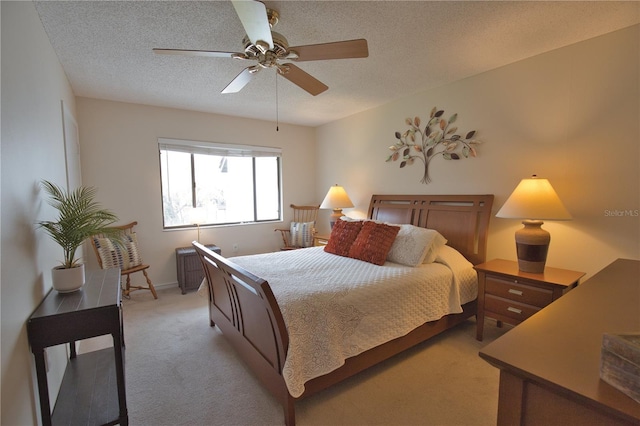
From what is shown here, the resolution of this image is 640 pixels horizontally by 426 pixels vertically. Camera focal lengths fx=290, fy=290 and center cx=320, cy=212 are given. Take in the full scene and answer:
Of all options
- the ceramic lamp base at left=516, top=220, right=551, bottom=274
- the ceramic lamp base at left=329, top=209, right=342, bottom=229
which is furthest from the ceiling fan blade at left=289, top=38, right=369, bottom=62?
the ceramic lamp base at left=329, top=209, right=342, bottom=229

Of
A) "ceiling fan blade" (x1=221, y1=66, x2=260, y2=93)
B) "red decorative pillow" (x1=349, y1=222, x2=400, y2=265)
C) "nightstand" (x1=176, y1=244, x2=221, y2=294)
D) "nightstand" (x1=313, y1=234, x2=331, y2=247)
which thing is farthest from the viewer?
"nightstand" (x1=313, y1=234, x2=331, y2=247)

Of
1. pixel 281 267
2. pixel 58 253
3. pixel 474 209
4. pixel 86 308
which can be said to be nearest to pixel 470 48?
pixel 474 209

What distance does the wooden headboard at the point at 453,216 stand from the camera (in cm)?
293

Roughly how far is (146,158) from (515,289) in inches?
176

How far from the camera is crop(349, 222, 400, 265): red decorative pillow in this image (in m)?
2.79

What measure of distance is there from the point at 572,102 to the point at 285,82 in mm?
2621

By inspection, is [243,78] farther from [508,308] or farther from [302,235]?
[302,235]

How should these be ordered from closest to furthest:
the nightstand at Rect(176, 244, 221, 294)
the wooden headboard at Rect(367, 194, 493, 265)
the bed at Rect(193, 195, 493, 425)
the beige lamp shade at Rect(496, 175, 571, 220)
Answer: the bed at Rect(193, 195, 493, 425) → the beige lamp shade at Rect(496, 175, 571, 220) → the wooden headboard at Rect(367, 194, 493, 265) → the nightstand at Rect(176, 244, 221, 294)

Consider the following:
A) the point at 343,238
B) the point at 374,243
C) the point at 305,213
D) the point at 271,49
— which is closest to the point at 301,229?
the point at 305,213

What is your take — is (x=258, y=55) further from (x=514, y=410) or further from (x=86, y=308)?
(x=514, y=410)

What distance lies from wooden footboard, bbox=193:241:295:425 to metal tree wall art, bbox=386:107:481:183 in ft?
8.38

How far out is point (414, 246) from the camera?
9.02 ft

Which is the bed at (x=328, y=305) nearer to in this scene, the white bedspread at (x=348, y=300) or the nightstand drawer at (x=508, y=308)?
the white bedspread at (x=348, y=300)

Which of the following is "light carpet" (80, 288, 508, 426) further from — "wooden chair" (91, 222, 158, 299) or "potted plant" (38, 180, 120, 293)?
"wooden chair" (91, 222, 158, 299)
